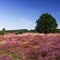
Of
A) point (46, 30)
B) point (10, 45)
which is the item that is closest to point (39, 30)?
point (46, 30)

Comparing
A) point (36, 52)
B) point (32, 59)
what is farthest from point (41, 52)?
point (32, 59)

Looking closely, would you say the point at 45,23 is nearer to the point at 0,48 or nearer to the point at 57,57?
the point at 0,48

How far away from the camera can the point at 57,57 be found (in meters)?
10.7

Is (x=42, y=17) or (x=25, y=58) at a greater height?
(x=42, y=17)

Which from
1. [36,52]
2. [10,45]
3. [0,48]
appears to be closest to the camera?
[36,52]

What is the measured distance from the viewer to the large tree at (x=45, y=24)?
5531 centimetres

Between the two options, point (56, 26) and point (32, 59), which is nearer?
point (32, 59)

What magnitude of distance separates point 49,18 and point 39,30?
15.4 feet

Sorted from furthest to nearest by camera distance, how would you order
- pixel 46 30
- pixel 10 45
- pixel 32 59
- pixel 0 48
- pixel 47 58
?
pixel 46 30
pixel 10 45
pixel 0 48
pixel 32 59
pixel 47 58

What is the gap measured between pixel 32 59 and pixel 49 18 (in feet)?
153

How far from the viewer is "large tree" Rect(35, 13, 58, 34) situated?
55312 mm

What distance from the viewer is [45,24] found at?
55.9 m

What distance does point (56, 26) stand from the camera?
57.8 m

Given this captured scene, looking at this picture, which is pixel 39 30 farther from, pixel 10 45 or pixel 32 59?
pixel 32 59
